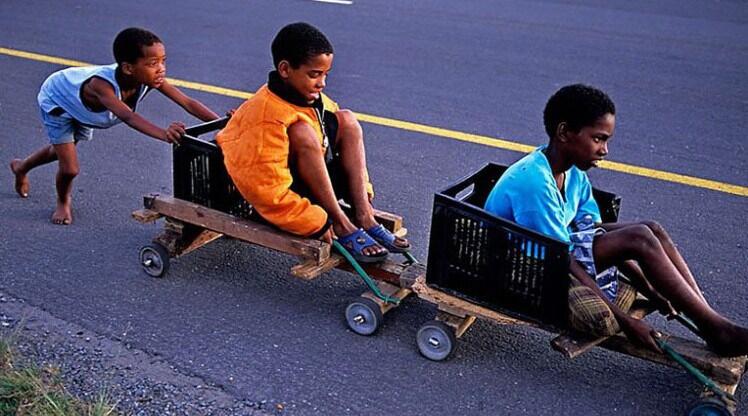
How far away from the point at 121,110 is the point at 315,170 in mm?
1226

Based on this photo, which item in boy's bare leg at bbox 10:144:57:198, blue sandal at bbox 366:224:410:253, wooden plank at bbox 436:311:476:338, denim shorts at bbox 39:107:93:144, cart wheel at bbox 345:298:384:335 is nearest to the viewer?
wooden plank at bbox 436:311:476:338

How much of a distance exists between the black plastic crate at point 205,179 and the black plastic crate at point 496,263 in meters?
1.08

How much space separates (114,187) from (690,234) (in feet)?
11.1

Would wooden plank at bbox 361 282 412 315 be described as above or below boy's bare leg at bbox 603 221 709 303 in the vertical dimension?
below

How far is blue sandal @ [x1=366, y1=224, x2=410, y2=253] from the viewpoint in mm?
4340

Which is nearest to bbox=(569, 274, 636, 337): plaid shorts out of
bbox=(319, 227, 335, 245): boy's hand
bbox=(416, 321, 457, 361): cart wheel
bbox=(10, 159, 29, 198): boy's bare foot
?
bbox=(416, 321, 457, 361): cart wheel

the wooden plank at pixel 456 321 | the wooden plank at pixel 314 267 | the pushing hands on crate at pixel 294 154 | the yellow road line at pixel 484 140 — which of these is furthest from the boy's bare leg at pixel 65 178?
the yellow road line at pixel 484 140

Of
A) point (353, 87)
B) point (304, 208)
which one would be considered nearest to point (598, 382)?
point (304, 208)

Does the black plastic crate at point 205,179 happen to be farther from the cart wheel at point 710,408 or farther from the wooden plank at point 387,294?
the cart wheel at point 710,408

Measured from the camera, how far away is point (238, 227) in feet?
14.4

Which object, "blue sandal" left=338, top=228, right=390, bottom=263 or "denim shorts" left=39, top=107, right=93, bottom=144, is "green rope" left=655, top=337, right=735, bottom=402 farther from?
"denim shorts" left=39, top=107, right=93, bottom=144

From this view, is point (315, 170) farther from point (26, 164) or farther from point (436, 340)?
point (26, 164)

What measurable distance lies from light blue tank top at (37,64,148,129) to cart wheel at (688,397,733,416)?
3175mm

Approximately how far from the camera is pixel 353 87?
8078mm
